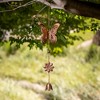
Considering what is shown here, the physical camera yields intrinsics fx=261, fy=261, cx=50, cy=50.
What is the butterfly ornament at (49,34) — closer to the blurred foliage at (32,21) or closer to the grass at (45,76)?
the blurred foliage at (32,21)

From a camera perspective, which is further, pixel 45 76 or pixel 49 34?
pixel 45 76

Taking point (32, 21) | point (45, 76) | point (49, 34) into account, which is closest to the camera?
point (49, 34)

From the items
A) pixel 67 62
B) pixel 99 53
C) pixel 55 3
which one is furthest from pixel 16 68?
pixel 55 3

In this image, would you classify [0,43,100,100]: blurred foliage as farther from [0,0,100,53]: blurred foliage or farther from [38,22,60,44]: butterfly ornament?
[38,22,60,44]: butterfly ornament

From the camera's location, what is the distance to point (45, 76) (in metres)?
10.8

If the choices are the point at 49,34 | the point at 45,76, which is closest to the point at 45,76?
the point at 45,76

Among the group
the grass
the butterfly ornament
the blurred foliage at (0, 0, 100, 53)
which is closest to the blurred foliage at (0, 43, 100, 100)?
the grass

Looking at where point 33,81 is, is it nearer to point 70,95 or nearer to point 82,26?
point 70,95

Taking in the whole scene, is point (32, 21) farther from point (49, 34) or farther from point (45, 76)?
point (45, 76)

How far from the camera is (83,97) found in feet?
31.7

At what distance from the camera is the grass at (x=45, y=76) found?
29.9 ft

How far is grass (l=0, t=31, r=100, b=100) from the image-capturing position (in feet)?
29.9

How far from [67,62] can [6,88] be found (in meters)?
4.10

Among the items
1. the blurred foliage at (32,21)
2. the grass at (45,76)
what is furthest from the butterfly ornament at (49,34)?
the grass at (45,76)
